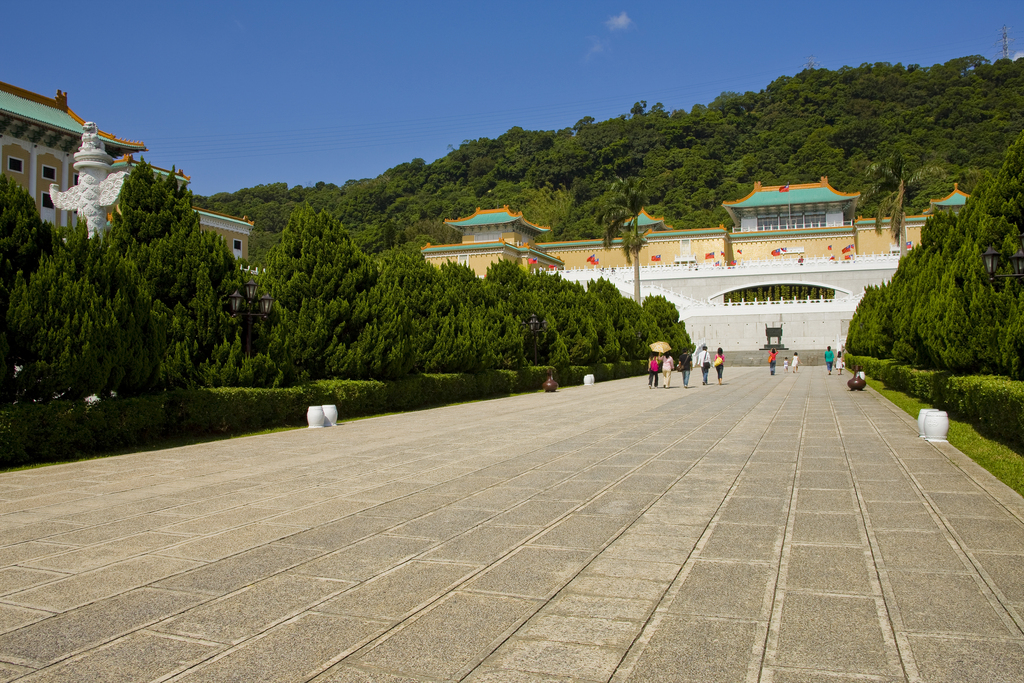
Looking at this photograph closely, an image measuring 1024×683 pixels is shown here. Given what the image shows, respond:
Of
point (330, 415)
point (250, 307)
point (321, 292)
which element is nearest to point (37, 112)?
point (321, 292)

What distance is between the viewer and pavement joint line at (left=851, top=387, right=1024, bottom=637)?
3563 millimetres

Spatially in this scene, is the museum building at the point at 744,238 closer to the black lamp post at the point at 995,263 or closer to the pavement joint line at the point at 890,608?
the black lamp post at the point at 995,263

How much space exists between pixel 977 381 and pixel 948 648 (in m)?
9.06

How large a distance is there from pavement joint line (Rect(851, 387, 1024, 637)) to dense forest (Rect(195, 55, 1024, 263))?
2519 inches

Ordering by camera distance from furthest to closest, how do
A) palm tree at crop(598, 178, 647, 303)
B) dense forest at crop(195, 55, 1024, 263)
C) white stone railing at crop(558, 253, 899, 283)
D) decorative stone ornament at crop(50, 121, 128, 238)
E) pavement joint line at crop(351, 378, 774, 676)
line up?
dense forest at crop(195, 55, 1024, 263) < white stone railing at crop(558, 253, 899, 283) < palm tree at crop(598, 178, 647, 303) < decorative stone ornament at crop(50, 121, 128, 238) < pavement joint line at crop(351, 378, 774, 676)

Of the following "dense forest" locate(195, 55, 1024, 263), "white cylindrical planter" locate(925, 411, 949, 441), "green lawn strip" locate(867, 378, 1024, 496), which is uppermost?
"dense forest" locate(195, 55, 1024, 263)

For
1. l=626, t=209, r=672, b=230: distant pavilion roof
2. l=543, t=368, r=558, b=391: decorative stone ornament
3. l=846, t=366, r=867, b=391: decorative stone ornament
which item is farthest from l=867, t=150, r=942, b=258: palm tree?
l=626, t=209, r=672, b=230: distant pavilion roof

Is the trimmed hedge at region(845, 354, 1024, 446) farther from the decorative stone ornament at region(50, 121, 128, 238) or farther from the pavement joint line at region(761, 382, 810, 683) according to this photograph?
the decorative stone ornament at region(50, 121, 128, 238)

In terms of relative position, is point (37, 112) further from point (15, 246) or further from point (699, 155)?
point (699, 155)

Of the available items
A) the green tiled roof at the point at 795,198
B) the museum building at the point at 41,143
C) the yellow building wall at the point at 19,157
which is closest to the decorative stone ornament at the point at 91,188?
the museum building at the point at 41,143

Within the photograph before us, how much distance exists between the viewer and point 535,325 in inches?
961

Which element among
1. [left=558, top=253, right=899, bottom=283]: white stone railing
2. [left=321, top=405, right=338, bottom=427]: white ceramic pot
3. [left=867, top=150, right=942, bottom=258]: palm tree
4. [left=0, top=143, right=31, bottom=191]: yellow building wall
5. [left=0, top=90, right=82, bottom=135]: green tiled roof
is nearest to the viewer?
[left=321, top=405, right=338, bottom=427]: white ceramic pot

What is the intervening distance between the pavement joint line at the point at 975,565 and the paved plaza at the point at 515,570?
0.8 inches

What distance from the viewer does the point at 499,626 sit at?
3.54 meters
